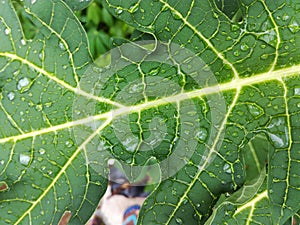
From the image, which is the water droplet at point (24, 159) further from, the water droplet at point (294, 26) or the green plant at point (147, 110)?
the water droplet at point (294, 26)

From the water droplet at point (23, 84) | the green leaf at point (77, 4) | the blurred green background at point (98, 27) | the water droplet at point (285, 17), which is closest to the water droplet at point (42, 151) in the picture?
the water droplet at point (23, 84)

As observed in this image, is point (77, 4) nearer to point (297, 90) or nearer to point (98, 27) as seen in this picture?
point (297, 90)

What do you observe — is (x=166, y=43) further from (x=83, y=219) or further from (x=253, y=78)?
(x=83, y=219)

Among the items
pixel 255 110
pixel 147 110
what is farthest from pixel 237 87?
pixel 147 110

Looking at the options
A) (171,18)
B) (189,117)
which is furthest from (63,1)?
(189,117)

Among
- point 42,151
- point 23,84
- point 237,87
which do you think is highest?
point 23,84

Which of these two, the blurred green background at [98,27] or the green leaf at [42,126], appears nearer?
the green leaf at [42,126]

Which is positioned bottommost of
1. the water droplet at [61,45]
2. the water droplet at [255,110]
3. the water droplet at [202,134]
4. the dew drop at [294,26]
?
the water droplet at [255,110]

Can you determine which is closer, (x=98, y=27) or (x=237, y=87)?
(x=237, y=87)
